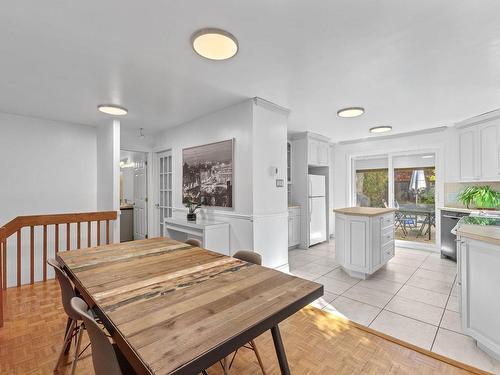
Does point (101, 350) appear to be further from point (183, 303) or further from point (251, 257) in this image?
point (251, 257)

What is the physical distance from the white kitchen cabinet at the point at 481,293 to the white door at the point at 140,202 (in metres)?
5.46

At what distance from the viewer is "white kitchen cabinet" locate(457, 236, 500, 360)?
5.80 feet

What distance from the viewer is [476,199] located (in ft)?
13.3

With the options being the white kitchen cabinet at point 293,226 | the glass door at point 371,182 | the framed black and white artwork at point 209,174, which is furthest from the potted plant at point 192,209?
the glass door at point 371,182

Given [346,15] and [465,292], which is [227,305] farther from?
[465,292]

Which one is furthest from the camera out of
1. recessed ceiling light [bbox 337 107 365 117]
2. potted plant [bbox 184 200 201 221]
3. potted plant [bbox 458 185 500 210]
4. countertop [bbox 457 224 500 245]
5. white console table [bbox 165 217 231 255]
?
potted plant [bbox 458 185 500 210]

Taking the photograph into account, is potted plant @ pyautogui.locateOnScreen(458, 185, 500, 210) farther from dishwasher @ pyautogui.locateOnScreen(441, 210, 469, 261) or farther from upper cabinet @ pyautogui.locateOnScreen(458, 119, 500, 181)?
dishwasher @ pyautogui.locateOnScreen(441, 210, 469, 261)

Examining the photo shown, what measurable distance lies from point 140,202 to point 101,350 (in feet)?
16.9

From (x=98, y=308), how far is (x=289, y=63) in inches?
93.7

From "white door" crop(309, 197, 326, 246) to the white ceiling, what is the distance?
7.24 ft

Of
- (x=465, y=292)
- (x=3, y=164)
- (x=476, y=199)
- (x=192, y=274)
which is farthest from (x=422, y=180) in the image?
(x=3, y=164)

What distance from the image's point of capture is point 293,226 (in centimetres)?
495

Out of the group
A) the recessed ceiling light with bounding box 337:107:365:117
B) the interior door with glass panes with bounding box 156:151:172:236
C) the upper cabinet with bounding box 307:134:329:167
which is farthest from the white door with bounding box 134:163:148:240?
the recessed ceiling light with bounding box 337:107:365:117

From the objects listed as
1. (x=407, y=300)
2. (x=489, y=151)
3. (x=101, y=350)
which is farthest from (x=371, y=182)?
(x=101, y=350)
